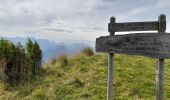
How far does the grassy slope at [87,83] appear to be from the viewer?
484 inches

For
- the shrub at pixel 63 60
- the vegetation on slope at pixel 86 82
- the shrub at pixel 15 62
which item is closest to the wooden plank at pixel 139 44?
the vegetation on slope at pixel 86 82

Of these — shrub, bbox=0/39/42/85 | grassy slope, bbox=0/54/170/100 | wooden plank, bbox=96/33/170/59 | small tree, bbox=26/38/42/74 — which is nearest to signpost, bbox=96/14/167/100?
wooden plank, bbox=96/33/170/59

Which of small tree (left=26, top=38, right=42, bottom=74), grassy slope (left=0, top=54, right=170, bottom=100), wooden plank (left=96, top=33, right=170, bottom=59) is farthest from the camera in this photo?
small tree (left=26, top=38, right=42, bottom=74)

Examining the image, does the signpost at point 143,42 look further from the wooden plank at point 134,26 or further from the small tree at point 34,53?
the small tree at point 34,53

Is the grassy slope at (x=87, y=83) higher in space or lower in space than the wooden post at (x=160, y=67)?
lower

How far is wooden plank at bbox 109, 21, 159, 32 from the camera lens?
862cm

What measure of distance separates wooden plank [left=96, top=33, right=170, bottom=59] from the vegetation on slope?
3.10m

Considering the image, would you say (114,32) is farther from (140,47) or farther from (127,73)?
(127,73)

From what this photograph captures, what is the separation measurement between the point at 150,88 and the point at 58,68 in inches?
211

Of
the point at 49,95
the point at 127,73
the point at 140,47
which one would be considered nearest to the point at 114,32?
the point at 140,47

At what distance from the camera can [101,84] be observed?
44.4 ft

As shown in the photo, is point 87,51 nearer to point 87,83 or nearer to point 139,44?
point 87,83

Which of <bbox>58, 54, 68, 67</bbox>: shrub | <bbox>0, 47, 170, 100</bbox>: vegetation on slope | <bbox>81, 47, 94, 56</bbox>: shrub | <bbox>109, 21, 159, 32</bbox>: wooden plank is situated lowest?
<bbox>0, 47, 170, 100</bbox>: vegetation on slope

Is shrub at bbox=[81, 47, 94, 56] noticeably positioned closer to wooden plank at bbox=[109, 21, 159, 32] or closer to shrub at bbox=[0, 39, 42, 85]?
shrub at bbox=[0, 39, 42, 85]
